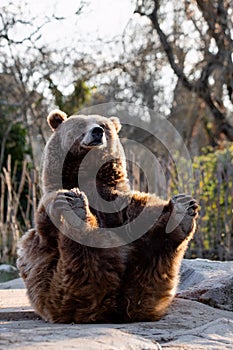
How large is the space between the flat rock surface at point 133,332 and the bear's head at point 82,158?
1048 millimetres

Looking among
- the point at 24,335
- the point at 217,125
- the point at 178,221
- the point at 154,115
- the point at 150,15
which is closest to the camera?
the point at 24,335

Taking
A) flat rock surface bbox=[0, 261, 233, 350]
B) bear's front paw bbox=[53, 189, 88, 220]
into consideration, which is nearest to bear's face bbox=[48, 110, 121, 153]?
bear's front paw bbox=[53, 189, 88, 220]

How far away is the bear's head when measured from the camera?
4621mm

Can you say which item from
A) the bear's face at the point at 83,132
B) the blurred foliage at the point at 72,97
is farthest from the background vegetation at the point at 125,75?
the bear's face at the point at 83,132

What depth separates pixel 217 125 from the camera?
17.7 metres

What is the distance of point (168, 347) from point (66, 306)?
913mm

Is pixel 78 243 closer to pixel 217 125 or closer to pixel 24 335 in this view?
pixel 24 335

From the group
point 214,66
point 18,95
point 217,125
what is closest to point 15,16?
point 18,95

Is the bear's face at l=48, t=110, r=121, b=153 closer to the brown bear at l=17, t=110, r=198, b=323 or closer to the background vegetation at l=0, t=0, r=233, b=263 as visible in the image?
the brown bear at l=17, t=110, r=198, b=323

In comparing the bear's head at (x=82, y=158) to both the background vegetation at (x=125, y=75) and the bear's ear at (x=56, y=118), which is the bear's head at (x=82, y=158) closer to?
the bear's ear at (x=56, y=118)

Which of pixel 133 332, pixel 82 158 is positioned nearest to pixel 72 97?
pixel 82 158

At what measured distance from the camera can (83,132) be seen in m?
4.86

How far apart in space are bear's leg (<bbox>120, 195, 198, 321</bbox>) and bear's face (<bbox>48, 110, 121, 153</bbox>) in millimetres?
836

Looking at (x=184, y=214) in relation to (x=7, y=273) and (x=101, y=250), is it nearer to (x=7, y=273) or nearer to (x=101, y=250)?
(x=101, y=250)
